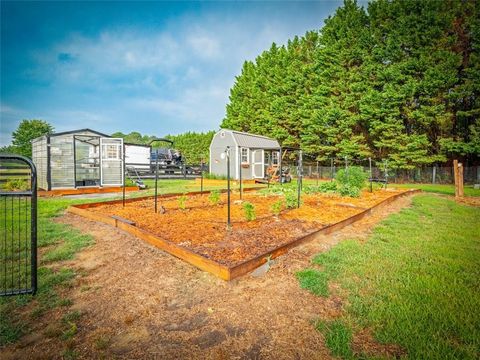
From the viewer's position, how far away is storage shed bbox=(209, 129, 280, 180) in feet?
71.9

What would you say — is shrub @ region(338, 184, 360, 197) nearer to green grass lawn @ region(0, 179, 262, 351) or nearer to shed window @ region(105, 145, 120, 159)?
green grass lawn @ region(0, 179, 262, 351)

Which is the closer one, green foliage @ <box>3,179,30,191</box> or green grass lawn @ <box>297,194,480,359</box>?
green grass lawn @ <box>297,194,480,359</box>

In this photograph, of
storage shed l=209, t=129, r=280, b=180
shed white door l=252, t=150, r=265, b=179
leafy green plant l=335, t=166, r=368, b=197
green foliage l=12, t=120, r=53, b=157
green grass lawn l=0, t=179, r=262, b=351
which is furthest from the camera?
green foliage l=12, t=120, r=53, b=157


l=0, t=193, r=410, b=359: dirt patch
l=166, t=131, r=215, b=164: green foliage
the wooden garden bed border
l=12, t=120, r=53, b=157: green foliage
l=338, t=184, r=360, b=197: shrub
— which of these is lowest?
l=0, t=193, r=410, b=359: dirt patch

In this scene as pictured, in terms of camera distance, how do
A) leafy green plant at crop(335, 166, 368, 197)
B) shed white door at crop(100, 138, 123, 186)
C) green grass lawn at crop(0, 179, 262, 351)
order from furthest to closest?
1. shed white door at crop(100, 138, 123, 186)
2. leafy green plant at crop(335, 166, 368, 197)
3. green grass lawn at crop(0, 179, 262, 351)

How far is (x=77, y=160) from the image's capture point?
45.1 ft

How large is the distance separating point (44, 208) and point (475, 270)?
34.2 feet

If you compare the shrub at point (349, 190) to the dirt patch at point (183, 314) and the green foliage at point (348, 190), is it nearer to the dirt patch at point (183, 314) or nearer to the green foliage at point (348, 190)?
the green foliage at point (348, 190)

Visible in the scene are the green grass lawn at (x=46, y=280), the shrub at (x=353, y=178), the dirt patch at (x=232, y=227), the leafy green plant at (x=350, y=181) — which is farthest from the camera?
the shrub at (x=353, y=178)

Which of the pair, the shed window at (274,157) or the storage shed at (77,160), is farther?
the shed window at (274,157)

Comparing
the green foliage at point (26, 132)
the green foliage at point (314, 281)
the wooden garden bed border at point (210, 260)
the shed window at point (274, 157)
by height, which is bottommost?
the green foliage at point (314, 281)

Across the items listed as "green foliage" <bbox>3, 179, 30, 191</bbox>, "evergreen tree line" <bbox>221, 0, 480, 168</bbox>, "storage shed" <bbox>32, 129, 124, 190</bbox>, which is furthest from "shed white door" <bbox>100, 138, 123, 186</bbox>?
"evergreen tree line" <bbox>221, 0, 480, 168</bbox>

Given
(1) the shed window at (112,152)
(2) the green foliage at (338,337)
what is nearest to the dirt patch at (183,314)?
(2) the green foliage at (338,337)

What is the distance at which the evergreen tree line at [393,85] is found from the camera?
17781 millimetres
